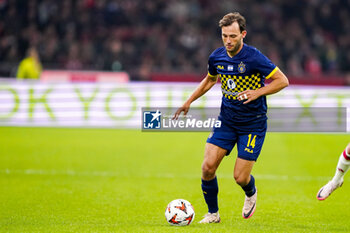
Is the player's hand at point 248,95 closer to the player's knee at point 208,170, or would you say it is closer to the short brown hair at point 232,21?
the short brown hair at point 232,21

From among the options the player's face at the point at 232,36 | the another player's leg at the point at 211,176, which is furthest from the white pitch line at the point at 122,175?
the player's face at the point at 232,36

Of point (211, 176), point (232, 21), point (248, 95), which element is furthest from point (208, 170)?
point (232, 21)

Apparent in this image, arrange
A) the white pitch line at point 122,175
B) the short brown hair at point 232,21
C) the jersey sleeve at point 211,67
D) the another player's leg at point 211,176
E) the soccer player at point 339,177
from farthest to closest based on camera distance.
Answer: the white pitch line at point 122,175 < the soccer player at point 339,177 < the jersey sleeve at point 211,67 < the another player's leg at point 211,176 < the short brown hair at point 232,21

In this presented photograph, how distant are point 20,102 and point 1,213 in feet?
30.6

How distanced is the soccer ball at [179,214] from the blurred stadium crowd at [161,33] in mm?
13095

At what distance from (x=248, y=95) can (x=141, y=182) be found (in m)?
3.77

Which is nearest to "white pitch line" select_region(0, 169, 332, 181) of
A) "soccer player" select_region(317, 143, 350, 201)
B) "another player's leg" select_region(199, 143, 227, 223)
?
"soccer player" select_region(317, 143, 350, 201)

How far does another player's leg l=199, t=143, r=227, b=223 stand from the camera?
6109mm

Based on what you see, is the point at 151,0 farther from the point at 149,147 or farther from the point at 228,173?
the point at 228,173

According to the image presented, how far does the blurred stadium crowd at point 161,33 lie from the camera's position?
19.5 metres

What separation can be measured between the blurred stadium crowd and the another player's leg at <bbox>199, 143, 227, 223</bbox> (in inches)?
510

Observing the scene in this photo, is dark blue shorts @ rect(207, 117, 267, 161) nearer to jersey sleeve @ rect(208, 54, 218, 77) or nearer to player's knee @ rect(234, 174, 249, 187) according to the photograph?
player's knee @ rect(234, 174, 249, 187)

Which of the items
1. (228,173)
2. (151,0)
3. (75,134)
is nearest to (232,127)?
(228,173)

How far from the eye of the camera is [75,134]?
1480 cm
